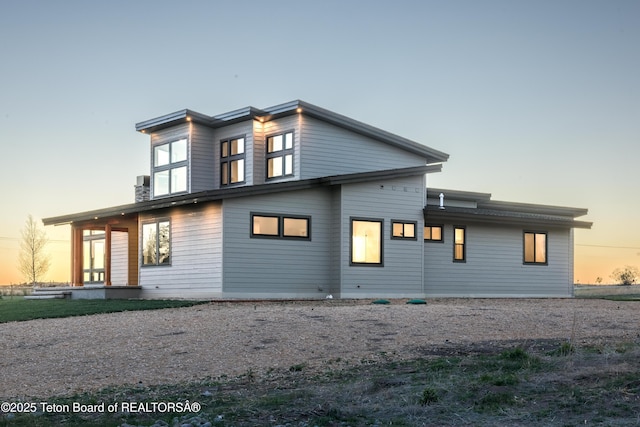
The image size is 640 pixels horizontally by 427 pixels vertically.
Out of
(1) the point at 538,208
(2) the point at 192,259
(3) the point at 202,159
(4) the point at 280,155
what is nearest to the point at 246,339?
(2) the point at 192,259

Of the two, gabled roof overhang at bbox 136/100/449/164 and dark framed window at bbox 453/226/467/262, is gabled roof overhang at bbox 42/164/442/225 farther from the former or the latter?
dark framed window at bbox 453/226/467/262

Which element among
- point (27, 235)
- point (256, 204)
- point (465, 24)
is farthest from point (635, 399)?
point (27, 235)

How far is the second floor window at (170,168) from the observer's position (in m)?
27.7

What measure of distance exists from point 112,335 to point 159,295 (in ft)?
35.3

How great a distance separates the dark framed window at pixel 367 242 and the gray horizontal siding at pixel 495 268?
2541 mm

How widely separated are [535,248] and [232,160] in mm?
12666

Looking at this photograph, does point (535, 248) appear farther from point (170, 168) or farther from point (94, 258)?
point (94, 258)

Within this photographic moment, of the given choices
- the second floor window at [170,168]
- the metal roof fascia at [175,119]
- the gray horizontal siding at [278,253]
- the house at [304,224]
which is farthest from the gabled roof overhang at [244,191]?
the metal roof fascia at [175,119]

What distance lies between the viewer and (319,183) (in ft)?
78.9

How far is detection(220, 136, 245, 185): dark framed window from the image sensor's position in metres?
27.0

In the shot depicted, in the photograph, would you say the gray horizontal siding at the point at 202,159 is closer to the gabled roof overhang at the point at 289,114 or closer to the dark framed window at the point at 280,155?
the gabled roof overhang at the point at 289,114

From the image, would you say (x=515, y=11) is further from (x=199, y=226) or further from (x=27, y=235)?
(x=27, y=235)

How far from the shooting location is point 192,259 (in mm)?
23859

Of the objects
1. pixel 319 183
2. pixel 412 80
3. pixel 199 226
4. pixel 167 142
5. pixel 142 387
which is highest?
pixel 412 80
